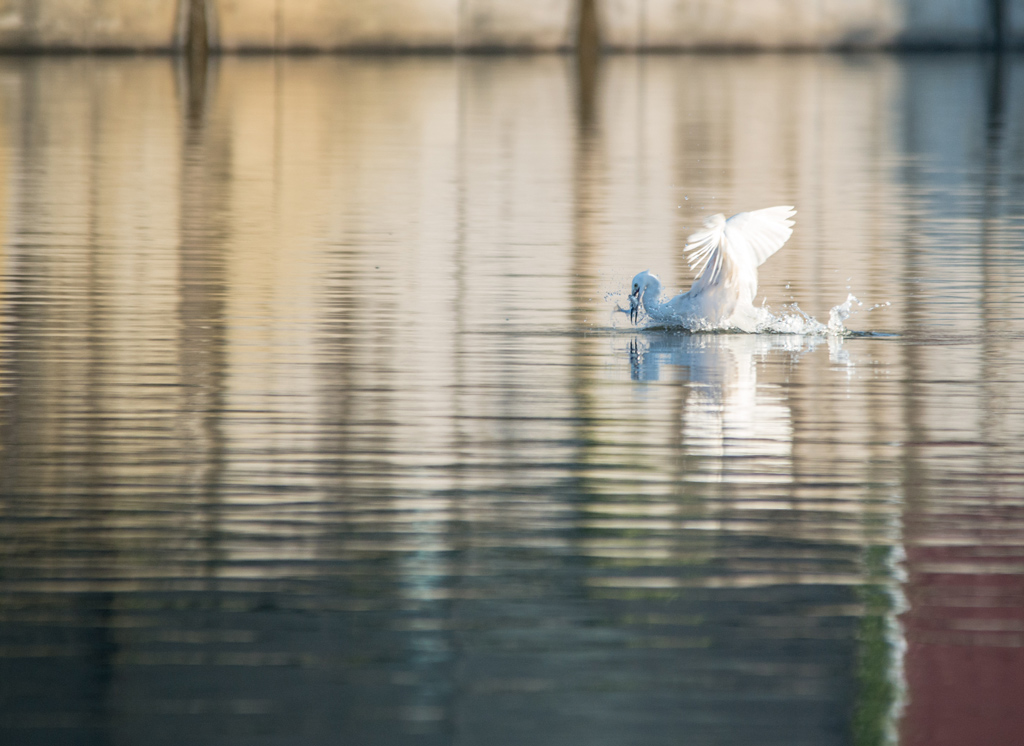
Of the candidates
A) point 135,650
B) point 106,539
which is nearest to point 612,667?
point 135,650

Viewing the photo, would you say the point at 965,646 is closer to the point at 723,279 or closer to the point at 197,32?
the point at 723,279

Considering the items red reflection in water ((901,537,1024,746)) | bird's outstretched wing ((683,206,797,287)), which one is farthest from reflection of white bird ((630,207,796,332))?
red reflection in water ((901,537,1024,746))

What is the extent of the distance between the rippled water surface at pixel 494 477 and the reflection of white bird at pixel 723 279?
0.19 metres

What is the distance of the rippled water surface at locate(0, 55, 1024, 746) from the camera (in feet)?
15.5

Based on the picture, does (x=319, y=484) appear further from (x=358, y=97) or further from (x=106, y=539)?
(x=358, y=97)

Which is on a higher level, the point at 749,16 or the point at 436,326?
the point at 749,16

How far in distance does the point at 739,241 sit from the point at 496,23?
3094cm

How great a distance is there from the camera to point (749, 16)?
134ft

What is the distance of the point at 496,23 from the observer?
40.5 meters

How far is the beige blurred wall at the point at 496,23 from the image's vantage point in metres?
38.8

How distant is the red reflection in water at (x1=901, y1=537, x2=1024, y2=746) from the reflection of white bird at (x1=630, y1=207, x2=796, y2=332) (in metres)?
4.34

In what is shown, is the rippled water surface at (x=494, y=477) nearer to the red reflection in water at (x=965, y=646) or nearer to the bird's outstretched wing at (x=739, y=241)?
the red reflection in water at (x=965, y=646)

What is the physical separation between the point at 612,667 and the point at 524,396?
3.63 meters

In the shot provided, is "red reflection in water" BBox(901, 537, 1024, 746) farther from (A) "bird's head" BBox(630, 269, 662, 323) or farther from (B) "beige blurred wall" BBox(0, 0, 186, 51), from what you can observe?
(B) "beige blurred wall" BBox(0, 0, 186, 51)
